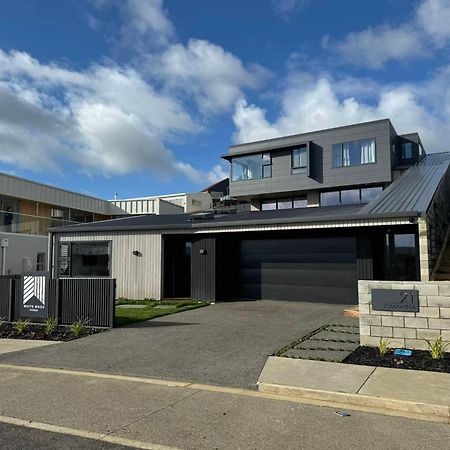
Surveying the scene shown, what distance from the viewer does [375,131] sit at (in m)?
27.2

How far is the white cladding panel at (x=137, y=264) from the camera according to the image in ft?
57.9

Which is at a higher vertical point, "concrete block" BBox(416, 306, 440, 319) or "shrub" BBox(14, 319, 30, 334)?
"concrete block" BBox(416, 306, 440, 319)

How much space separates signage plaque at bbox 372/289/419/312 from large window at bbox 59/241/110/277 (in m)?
12.8

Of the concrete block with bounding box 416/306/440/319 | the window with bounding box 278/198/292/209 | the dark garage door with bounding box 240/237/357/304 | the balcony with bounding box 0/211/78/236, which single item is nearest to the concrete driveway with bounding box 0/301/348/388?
the dark garage door with bounding box 240/237/357/304

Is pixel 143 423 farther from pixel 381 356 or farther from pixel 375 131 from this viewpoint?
pixel 375 131

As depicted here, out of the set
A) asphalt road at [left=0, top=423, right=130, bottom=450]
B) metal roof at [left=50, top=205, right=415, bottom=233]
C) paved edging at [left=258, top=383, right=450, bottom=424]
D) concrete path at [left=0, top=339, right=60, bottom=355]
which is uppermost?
metal roof at [left=50, top=205, right=415, bottom=233]

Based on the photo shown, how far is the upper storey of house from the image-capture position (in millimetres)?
27094

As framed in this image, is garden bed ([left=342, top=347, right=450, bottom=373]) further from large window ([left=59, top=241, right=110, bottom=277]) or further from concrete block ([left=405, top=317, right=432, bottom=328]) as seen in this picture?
large window ([left=59, top=241, right=110, bottom=277])

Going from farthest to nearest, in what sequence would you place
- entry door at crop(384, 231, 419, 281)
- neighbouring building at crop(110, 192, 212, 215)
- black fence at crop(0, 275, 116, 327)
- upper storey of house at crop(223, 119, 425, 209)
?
neighbouring building at crop(110, 192, 212, 215), upper storey of house at crop(223, 119, 425, 209), entry door at crop(384, 231, 419, 281), black fence at crop(0, 275, 116, 327)

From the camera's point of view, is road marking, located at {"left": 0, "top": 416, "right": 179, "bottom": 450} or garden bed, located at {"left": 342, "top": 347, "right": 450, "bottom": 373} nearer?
road marking, located at {"left": 0, "top": 416, "right": 179, "bottom": 450}

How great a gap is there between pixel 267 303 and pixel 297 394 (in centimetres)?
993

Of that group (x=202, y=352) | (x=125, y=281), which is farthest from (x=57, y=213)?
(x=202, y=352)

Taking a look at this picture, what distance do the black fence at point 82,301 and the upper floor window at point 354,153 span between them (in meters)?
20.3

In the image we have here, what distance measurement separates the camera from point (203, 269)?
17.0 meters
